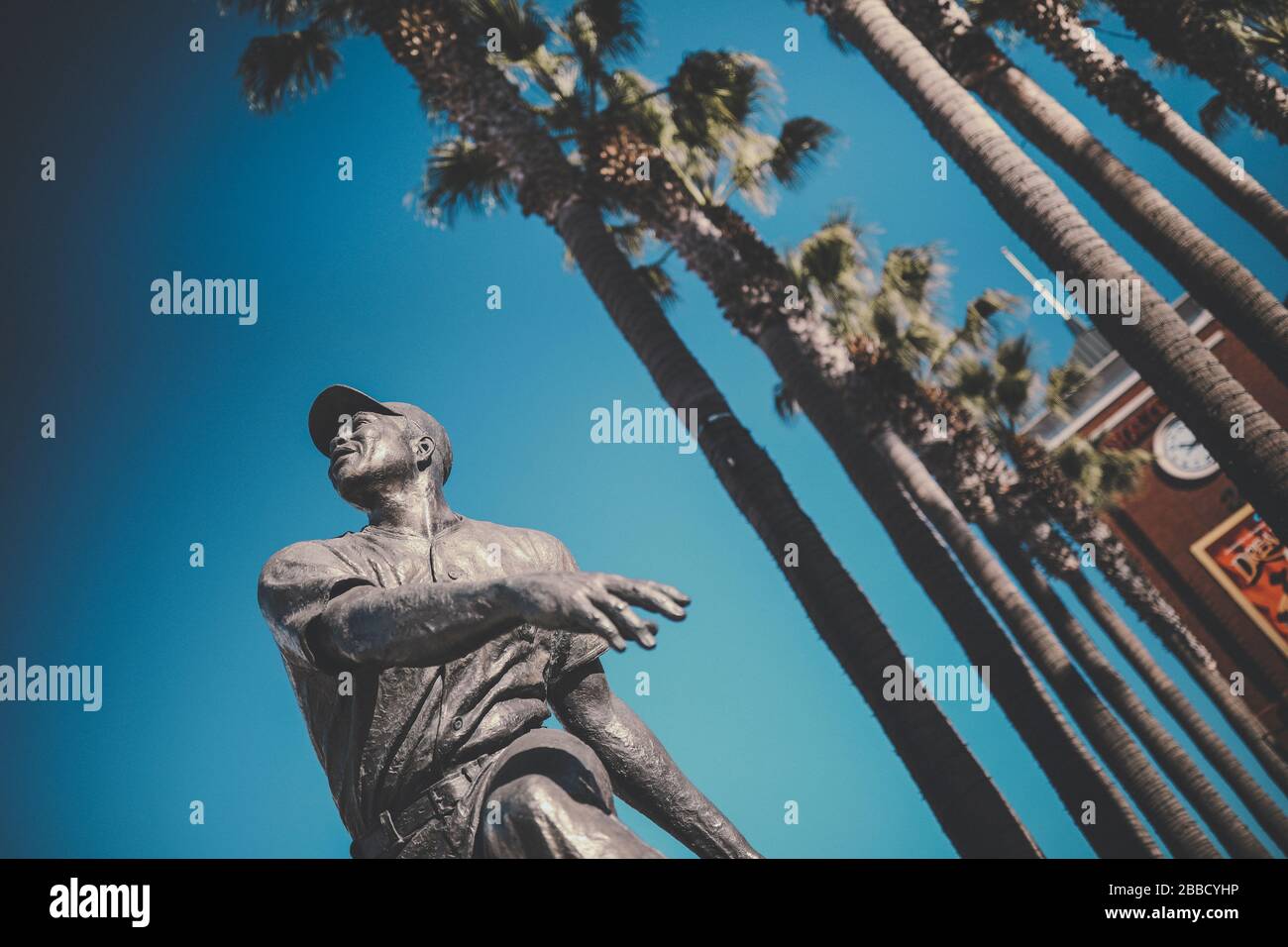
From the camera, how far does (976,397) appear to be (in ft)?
56.2

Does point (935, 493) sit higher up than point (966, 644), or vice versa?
point (935, 493)

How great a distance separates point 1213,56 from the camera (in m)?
9.55

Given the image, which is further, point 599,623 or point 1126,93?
point 1126,93

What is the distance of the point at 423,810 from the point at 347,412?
1326 mm

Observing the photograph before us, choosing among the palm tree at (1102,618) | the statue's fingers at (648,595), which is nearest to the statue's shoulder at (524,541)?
the statue's fingers at (648,595)

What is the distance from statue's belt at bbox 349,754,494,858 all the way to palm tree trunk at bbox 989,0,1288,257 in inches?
398

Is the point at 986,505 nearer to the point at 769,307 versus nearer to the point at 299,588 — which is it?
the point at 769,307

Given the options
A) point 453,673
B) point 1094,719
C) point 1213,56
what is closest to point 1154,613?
point 1094,719

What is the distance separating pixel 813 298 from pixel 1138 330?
6.75 meters

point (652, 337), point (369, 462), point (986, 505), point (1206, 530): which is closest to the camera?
point (369, 462)

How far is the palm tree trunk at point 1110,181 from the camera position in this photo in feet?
24.7

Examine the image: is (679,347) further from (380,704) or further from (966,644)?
(380,704)
